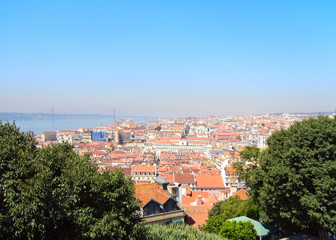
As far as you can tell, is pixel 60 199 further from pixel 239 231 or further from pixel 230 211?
pixel 230 211

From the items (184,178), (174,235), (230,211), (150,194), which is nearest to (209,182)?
(184,178)

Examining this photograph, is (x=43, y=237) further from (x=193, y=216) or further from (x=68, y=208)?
(x=193, y=216)

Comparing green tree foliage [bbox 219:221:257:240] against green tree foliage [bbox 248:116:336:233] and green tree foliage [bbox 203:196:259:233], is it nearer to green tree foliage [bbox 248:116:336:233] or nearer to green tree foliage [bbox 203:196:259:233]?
green tree foliage [bbox 248:116:336:233]

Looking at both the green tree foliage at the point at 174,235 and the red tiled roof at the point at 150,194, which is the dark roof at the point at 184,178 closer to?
the red tiled roof at the point at 150,194

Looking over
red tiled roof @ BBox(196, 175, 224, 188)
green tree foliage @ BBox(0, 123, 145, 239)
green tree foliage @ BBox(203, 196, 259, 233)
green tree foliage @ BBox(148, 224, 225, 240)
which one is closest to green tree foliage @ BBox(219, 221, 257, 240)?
green tree foliage @ BBox(203, 196, 259, 233)

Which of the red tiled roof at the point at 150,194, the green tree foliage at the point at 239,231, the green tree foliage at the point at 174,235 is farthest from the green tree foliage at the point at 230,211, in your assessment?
the green tree foliage at the point at 174,235

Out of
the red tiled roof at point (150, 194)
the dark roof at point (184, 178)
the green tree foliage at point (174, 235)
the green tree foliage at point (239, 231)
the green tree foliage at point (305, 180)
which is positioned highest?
the green tree foliage at point (305, 180)
